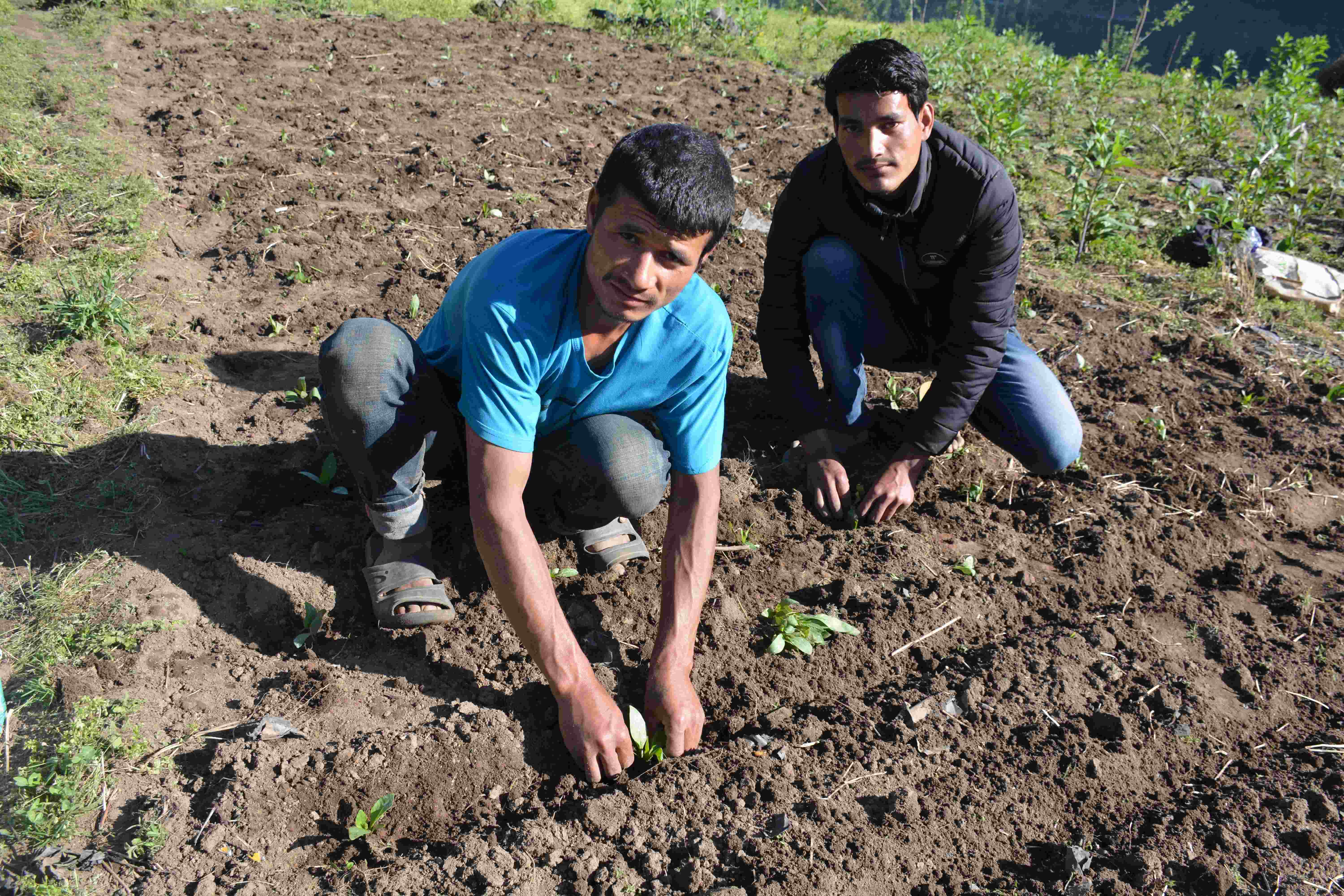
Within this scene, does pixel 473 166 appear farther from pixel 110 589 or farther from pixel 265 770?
pixel 265 770

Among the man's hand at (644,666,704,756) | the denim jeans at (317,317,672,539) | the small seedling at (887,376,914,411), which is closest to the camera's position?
the man's hand at (644,666,704,756)

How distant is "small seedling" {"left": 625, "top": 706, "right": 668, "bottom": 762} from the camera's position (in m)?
2.20

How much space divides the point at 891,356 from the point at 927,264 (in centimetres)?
46

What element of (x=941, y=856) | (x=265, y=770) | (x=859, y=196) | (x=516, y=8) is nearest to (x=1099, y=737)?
(x=941, y=856)

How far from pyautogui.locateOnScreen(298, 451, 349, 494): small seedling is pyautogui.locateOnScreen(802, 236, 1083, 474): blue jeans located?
64.6 inches

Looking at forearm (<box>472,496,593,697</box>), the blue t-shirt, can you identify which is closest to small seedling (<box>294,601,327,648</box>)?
forearm (<box>472,496,593,697</box>)

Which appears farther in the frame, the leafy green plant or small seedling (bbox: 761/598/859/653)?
the leafy green plant

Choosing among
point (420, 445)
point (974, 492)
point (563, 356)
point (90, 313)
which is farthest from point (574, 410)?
point (90, 313)

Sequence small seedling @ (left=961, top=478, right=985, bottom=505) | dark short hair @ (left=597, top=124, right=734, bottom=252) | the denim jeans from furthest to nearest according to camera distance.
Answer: small seedling @ (left=961, top=478, right=985, bottom=505) < the denim jeans < dark short hair @ (left=597, top=124, right=734, bottom=252)

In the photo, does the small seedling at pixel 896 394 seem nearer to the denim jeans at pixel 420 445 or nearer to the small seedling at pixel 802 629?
the small seedling at pixel 802 629

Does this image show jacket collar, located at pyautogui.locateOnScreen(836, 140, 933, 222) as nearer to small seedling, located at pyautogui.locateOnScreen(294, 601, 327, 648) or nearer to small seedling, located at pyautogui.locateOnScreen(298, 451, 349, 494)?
small seedling, located at pyautogui.locateOnScreen(298, 451, 349, 494)

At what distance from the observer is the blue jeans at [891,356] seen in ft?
10.2

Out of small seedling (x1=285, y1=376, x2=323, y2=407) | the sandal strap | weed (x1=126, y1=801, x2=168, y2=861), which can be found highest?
small seedling (x1=285, y1=376, x2=323, y2=407)

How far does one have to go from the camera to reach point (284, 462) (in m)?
3.00
